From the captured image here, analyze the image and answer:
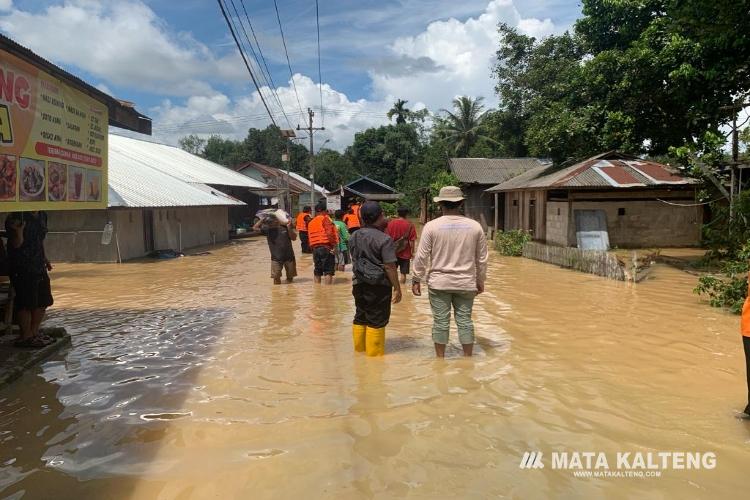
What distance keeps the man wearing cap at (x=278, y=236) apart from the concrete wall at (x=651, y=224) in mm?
11243

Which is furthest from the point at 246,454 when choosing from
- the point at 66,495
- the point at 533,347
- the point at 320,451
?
the point at 533,347

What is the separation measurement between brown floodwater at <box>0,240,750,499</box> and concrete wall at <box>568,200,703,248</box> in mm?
10157

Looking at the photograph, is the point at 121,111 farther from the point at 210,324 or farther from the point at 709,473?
the point at 709,473

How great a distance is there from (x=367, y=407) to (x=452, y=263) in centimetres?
166

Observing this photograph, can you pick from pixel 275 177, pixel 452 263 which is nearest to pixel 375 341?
pixel 452 263

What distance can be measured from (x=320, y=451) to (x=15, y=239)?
4252 mm

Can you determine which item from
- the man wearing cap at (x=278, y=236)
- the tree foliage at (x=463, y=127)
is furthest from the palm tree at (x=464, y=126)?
the man wearing cap at (x=278, y=236)

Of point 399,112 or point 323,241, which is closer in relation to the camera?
point 323,241

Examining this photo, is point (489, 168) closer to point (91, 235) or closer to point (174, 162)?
point (174, 162)

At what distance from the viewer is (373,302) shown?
5582 millimetres

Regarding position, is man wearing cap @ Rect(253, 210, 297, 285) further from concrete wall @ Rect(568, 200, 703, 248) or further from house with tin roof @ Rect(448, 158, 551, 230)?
house with tin roof @ Rect(448, 158, 551, 230)

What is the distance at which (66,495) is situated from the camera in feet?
10.5

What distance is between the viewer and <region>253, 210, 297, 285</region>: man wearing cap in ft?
35.7

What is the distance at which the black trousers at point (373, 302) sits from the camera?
5.56 m
